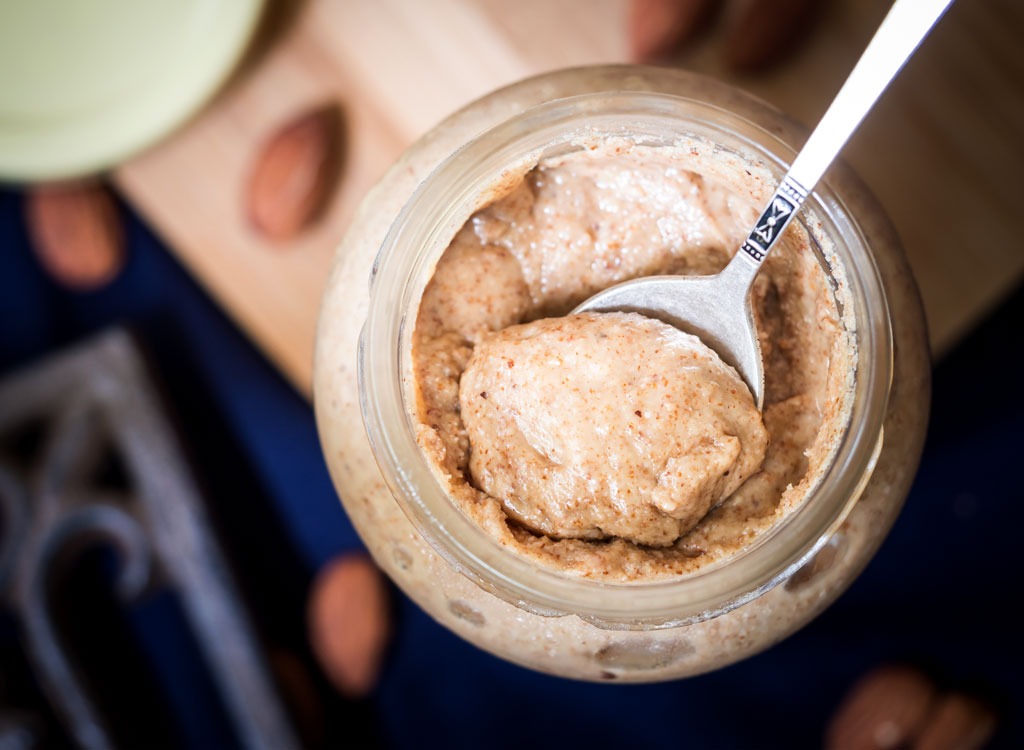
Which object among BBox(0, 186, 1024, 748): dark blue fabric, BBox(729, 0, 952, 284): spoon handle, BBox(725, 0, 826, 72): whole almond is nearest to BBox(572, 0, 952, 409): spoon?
BBox(729, 0, 952, 284): spoon handle

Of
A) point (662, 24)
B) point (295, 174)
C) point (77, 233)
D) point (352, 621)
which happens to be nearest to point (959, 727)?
point (352, 621)

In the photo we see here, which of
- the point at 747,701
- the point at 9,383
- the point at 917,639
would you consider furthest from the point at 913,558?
the point at 9,383

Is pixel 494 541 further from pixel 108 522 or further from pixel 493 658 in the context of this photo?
pixel 108 522

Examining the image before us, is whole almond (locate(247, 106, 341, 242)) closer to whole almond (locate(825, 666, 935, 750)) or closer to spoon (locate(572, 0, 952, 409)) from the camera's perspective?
spoon (locate(572, 0, 952, 409))

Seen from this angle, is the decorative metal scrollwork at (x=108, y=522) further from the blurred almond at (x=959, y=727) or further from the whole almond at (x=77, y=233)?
the blurred almond at (x=959, y=727)

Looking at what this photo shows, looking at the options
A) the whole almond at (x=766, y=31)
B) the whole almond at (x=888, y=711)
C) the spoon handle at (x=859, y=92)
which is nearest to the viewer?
the spoon handle at (x=859, y=92)

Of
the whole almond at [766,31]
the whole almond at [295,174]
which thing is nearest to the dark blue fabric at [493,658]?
the whole almond at [295,174]

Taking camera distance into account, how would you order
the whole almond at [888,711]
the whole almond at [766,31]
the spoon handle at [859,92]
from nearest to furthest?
the spoon handle at [859,92], the whole almond at [766,31], the whole almond at [888,711]
